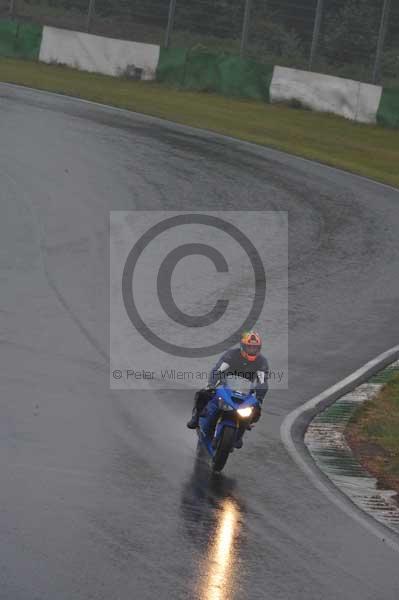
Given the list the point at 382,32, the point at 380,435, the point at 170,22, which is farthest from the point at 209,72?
the point at 380,435

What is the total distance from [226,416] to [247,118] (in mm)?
26084

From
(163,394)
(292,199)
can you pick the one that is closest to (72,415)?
(163,394)

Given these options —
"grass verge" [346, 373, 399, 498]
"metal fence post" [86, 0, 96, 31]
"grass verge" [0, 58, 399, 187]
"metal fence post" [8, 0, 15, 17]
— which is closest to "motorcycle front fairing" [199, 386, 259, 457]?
"grass verge" [346, 373, 399, 498]

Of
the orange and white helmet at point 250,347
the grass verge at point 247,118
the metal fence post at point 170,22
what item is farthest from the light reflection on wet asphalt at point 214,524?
the metal fence post at point 170,22

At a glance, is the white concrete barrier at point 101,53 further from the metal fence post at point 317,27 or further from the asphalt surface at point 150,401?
the asphalt surface at point 150,401

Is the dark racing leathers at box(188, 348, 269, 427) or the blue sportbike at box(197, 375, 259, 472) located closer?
the blue sportbike at box(197, 375, 259, 472)

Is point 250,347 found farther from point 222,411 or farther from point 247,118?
point 247,118

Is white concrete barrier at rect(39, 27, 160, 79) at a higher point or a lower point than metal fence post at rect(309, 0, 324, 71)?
lower

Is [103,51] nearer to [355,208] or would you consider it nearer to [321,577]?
[355,208]

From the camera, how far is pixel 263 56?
137 feet

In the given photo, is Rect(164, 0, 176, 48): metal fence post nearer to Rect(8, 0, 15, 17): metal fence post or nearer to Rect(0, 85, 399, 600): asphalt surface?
Rect(8, 0, 15, 17): metal fence post

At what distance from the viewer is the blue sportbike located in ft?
36.9

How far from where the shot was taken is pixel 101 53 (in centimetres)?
4072

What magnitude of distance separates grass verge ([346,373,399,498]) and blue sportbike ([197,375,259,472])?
1.75 m
